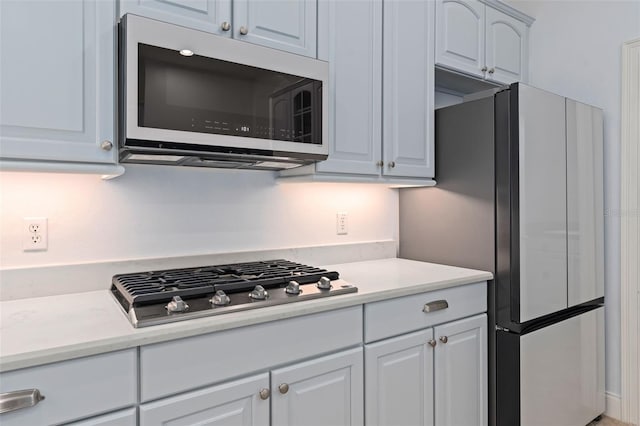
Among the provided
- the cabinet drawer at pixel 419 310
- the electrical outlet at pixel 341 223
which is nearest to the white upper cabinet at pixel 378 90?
the electrical outlet at pixel 341 223

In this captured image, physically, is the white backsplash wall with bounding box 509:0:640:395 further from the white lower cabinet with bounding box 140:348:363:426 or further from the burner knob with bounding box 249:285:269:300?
the burner knob with bounding box 249:285:269:300

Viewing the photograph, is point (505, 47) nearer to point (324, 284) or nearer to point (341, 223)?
point (341, 223)

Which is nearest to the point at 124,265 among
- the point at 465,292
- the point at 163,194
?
the point at 163,194

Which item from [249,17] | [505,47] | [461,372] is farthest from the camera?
[505,47]

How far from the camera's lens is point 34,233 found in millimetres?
1466

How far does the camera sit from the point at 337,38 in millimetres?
1825

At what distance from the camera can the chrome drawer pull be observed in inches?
67.2

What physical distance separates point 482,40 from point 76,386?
8.24ft

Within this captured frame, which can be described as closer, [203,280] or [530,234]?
[203,280]

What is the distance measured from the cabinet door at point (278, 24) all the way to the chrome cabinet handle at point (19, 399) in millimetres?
1292

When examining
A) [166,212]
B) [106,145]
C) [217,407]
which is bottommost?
[217,407]

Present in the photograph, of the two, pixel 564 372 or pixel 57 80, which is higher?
pixel 57 80

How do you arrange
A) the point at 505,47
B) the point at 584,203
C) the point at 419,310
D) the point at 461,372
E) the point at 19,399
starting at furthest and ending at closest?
the point at 505,47, the point at 584,203, the point at 461,372, the point at 419,310, the point at 19,399

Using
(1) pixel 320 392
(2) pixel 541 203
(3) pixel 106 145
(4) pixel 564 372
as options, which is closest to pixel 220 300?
(1) pixel 320 392
